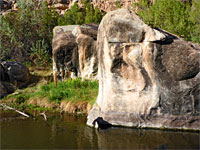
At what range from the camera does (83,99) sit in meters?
13.7

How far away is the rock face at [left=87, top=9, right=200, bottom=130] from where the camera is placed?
939 cm

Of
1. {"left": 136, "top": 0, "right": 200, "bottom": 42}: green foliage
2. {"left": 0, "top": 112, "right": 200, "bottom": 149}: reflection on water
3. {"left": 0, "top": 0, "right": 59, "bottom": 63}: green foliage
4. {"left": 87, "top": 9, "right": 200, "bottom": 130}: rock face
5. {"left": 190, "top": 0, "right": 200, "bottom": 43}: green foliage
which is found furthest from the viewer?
{"left": 0, "top": 0, "right": 59, "bottom": 63}: green foliage

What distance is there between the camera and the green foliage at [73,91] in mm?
13945

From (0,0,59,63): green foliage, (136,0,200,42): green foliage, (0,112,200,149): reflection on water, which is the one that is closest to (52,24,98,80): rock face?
(136,0,200,42): green foliage

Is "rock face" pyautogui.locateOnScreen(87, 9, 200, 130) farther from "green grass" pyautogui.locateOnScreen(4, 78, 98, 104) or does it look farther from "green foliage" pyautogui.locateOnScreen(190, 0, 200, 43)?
"green foliage" pyautogui.locateOnScreen(190, 0, 200, 43)

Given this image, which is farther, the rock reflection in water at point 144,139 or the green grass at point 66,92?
the green grass at point 66,92

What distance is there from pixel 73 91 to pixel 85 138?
5.56m

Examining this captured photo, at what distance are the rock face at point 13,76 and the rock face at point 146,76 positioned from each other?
826 cm

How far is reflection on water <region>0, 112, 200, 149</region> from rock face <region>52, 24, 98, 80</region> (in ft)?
20.3

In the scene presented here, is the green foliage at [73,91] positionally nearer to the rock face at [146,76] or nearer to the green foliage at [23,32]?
the rock face at [146,76]

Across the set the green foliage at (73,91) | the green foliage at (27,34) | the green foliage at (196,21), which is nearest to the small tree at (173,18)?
the green foliage at (196,21)

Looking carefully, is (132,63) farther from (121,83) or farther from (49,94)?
(49,94)

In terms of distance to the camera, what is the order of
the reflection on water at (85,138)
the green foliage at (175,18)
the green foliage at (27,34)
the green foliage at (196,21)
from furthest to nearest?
the green foliage at (27,34) → the green foliage at (175,18) → the green foliage at (196,21) → the reflection on water at (85,138)

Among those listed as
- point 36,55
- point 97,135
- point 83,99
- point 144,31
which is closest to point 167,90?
point 144,31
